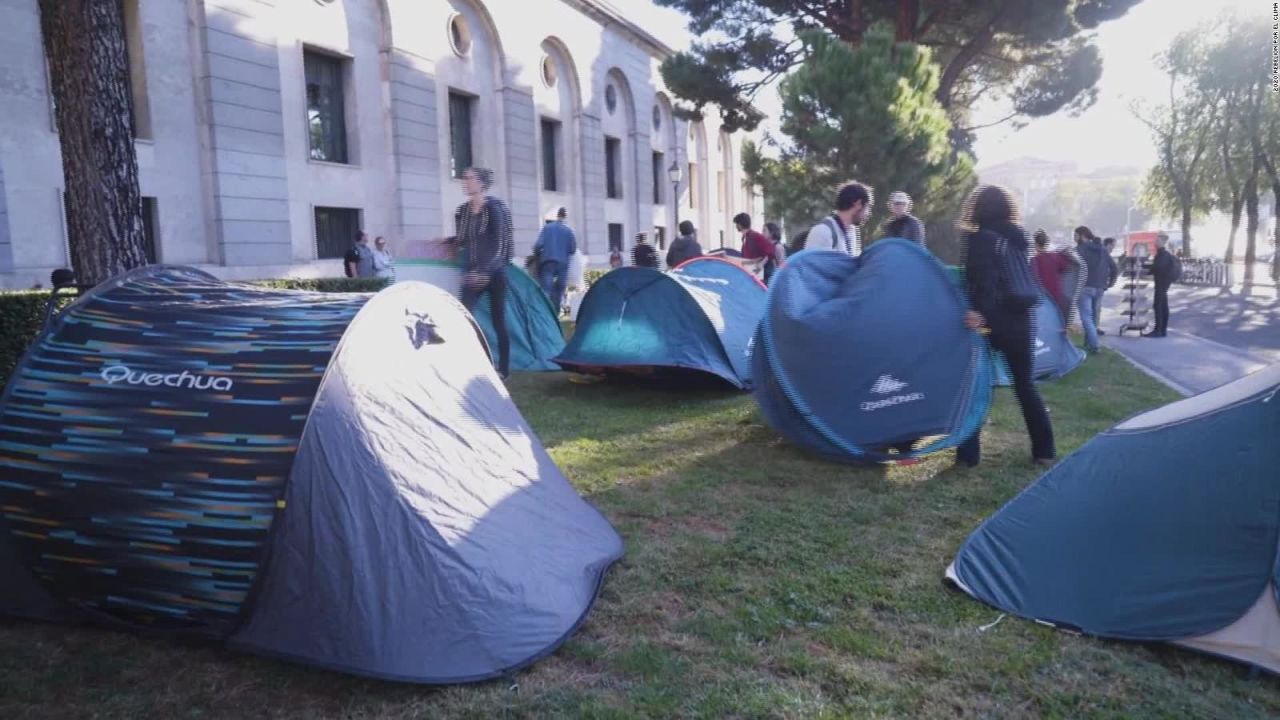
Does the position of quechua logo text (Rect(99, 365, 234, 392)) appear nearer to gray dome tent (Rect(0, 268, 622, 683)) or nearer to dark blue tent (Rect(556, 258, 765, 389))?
gray dome tent (Rect(0, 268, 622, 683))

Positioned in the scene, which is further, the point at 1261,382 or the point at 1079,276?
the point at 1079,276

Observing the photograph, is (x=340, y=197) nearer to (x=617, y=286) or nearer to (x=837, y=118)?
(x=837, y=118)

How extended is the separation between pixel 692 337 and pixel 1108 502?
15.0 feet

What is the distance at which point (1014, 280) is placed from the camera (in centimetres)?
500

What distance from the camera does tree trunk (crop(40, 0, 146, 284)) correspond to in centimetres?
477

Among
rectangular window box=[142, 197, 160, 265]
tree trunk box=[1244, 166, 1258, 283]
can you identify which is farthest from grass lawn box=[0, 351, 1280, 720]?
tree trunk box=[1244, 166, 1258, 283]

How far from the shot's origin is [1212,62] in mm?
27594

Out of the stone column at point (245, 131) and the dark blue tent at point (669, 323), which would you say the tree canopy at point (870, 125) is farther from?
the stone column at point (245, 131)

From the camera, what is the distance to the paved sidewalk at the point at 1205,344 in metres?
9.45

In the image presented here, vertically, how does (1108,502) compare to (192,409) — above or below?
below

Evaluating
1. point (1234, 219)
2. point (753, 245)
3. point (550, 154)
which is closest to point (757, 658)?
point (753, 245)

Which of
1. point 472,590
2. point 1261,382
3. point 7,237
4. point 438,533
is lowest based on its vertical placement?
point 472,590

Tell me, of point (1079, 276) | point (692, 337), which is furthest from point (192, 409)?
point (1079, 276)

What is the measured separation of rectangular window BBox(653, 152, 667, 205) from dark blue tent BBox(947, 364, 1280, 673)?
28.7m
